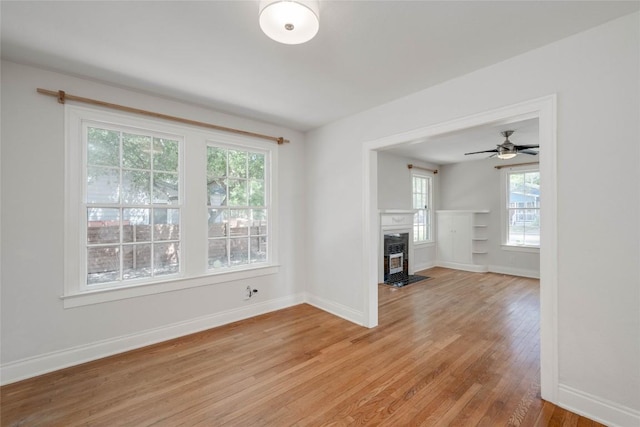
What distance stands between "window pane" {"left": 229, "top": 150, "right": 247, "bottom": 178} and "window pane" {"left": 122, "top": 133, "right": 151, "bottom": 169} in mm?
923

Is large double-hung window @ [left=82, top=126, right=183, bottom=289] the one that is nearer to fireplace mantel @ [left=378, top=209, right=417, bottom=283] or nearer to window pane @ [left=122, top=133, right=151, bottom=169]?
window pane @ [left=122, top=133, right=151, bottom=169]

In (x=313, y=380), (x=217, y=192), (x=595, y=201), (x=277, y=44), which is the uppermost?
(x=277, y=44)

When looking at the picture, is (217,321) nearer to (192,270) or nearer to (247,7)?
(192,270)

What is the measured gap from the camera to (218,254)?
3.46 meters

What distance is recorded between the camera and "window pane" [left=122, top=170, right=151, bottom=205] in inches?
112

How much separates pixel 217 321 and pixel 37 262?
1.78 m

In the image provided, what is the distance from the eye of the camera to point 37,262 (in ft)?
7.80

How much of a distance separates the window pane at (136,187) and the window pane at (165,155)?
0.16 m

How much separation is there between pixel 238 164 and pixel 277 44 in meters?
1.89

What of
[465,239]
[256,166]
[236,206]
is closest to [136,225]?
[236,206]

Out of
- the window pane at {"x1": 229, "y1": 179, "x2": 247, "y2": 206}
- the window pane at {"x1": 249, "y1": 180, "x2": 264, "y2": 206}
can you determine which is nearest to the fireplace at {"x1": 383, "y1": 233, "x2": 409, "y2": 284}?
the window pane at {"x1": 249, "y1": 180, "x2": 264, "y2": 206}

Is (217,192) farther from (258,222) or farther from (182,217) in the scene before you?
(258,222)

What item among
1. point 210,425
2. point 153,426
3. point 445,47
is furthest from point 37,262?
point 445,47

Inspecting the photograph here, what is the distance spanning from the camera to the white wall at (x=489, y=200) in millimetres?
5922
